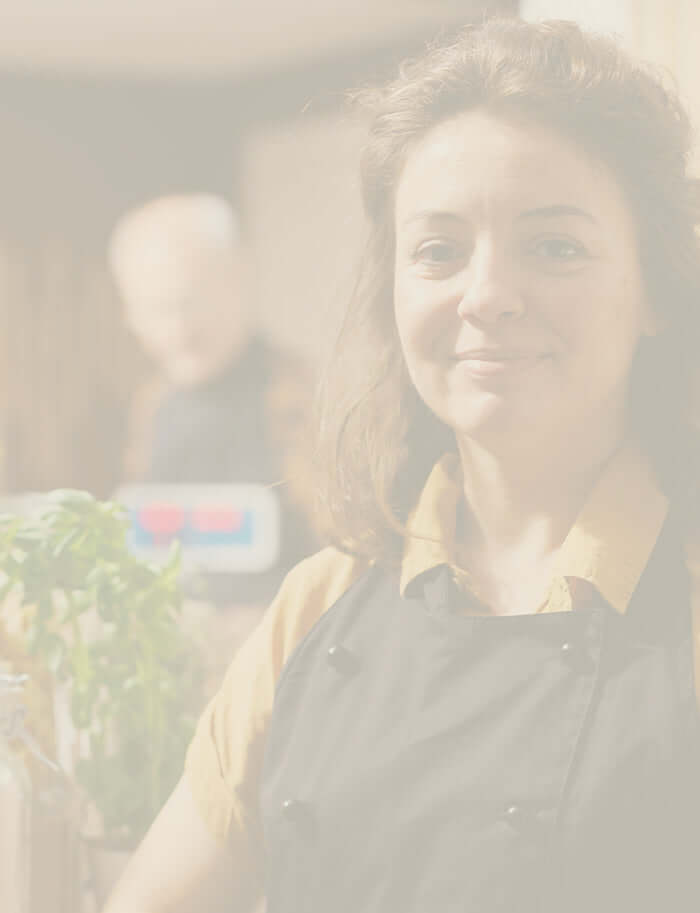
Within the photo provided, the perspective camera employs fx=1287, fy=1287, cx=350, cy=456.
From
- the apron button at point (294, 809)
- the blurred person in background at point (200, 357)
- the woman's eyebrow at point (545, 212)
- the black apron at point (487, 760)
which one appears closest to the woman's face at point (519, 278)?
the woman's eyebrow at point (545, 212)

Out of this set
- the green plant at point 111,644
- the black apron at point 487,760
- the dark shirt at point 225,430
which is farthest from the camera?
the dark shirt at point 225,430

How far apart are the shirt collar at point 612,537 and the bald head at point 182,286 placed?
2411 millimetres

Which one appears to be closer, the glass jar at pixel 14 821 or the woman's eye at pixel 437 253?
the woman's eye at pixel 437 253

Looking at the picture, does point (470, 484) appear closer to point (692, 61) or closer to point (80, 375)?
point (692, 61)

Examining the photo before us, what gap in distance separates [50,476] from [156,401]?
Answer: 1.18 feet

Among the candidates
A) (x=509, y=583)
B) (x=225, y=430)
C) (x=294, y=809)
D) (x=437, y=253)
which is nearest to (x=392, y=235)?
(x=437, y=253)

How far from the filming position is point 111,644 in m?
0.85

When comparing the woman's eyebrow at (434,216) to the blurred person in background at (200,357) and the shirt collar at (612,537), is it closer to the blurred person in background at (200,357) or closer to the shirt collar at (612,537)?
the shirt collar at (612,537)

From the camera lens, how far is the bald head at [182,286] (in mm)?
3131

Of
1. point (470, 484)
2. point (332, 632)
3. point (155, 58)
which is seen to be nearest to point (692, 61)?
point (470, 484)

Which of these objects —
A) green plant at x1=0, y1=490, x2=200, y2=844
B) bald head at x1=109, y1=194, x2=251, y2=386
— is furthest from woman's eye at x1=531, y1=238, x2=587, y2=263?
bald head at x1=109, y1=194, x2=251, y2=386

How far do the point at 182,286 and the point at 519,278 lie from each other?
260cm

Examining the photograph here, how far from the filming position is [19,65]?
350 cm

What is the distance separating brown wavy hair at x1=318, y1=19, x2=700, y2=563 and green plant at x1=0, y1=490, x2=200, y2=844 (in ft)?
0.48
